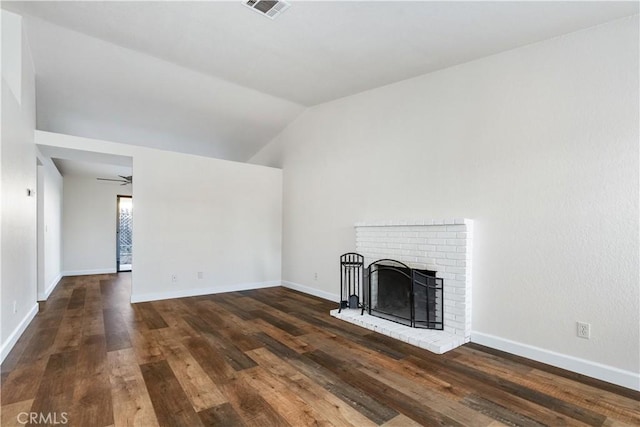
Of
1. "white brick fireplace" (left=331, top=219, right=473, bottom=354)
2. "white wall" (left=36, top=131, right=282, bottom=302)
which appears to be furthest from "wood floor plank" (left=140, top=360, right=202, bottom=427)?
"white wall" (left=36, top=131, right=282, bottom=302)

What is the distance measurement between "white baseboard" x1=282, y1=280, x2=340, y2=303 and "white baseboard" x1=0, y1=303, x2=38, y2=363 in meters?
3.60

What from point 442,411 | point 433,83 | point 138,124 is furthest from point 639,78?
point 138,124

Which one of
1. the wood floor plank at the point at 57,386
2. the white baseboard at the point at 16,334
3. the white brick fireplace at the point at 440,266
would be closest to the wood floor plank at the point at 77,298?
the white baseboard at the point at 16,334

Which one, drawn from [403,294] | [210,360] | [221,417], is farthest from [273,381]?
[403,294]

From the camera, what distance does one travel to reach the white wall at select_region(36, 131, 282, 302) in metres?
4.82

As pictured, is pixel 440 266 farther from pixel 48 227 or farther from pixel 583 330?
pixel 48 227

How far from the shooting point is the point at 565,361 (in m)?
2.69

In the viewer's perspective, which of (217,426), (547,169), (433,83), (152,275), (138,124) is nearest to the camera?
(217,426)

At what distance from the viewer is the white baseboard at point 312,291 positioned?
16.3 feet

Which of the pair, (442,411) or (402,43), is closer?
(442,411)

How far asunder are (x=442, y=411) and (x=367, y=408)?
18.8 inches

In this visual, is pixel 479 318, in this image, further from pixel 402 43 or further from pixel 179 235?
pixel 179 235

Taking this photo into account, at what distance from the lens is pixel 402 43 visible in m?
3.20

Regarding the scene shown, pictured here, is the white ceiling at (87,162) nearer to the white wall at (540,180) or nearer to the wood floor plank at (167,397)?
the wood floor plank at (167,397)
